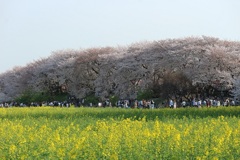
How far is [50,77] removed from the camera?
62.0 m

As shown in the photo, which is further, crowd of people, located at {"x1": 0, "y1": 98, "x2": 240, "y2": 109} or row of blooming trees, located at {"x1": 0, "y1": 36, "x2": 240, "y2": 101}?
row of blooming trees, located at {"x1": 0, "y1": 36, "x2": 240, "y2": 101}

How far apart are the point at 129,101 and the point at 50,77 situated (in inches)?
637

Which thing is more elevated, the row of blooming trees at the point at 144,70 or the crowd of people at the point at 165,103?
the row of blooming trees at the point at 144,70

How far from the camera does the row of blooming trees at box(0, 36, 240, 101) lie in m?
44.2

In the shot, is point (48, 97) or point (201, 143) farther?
point (48, 97)

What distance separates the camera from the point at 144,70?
50594 mm

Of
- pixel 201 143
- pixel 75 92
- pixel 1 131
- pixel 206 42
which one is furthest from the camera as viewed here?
pixel 75 92

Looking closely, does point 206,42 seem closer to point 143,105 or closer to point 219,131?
point 143,105

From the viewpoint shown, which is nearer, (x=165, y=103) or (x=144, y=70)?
(x=165, y=103)

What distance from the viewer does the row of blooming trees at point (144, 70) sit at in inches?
1741

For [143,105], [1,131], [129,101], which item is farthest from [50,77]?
[1,131]

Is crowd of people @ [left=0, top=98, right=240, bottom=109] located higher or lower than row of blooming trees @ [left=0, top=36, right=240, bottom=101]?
lower

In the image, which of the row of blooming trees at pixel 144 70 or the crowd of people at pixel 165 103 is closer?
the crowd of people at pixel 165 103

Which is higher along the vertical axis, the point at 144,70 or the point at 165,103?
the point at 144,70
